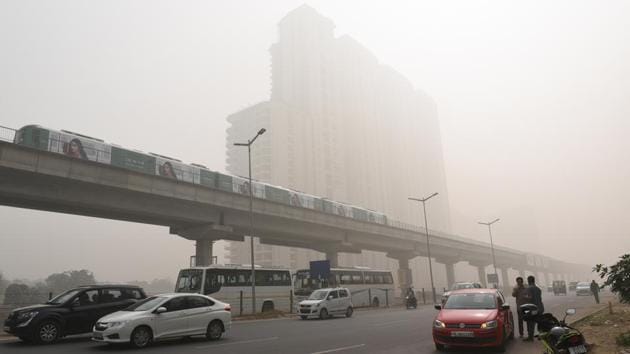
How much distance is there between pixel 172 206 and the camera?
37.3 meters

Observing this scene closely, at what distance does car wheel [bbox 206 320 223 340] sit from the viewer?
1399 centimetres

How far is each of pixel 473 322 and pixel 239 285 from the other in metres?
21.1

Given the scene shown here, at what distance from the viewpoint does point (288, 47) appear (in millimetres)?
131625

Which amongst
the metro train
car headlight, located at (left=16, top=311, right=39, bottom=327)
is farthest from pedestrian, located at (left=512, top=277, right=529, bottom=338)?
the metro train

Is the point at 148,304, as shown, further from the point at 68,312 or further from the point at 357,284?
the point at 357,284

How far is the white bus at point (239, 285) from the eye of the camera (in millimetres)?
26516

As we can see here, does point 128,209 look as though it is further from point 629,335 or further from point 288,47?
point 288,47

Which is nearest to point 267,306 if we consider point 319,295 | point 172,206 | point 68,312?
point 319,295

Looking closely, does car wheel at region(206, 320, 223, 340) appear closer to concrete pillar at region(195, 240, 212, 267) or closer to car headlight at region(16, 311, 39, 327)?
car headlight at region(16, 311, 39, 327)

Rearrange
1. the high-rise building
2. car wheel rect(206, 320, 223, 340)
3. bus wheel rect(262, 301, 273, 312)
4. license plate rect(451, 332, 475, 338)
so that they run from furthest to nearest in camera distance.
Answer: the high-rise building
bus wheel rect(262, 301, 273, 312)
car wheel rect(206, 320, 223, 340)
license plate rect(451, 332, 475, 338)

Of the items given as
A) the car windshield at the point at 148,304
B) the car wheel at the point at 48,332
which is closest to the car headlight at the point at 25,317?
the car wheel at the point at 48,332

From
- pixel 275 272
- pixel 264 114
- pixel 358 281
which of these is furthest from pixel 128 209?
pixel 264 114

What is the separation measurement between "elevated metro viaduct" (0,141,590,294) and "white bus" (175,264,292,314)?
9542 mm

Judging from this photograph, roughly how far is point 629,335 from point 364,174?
120 meters
